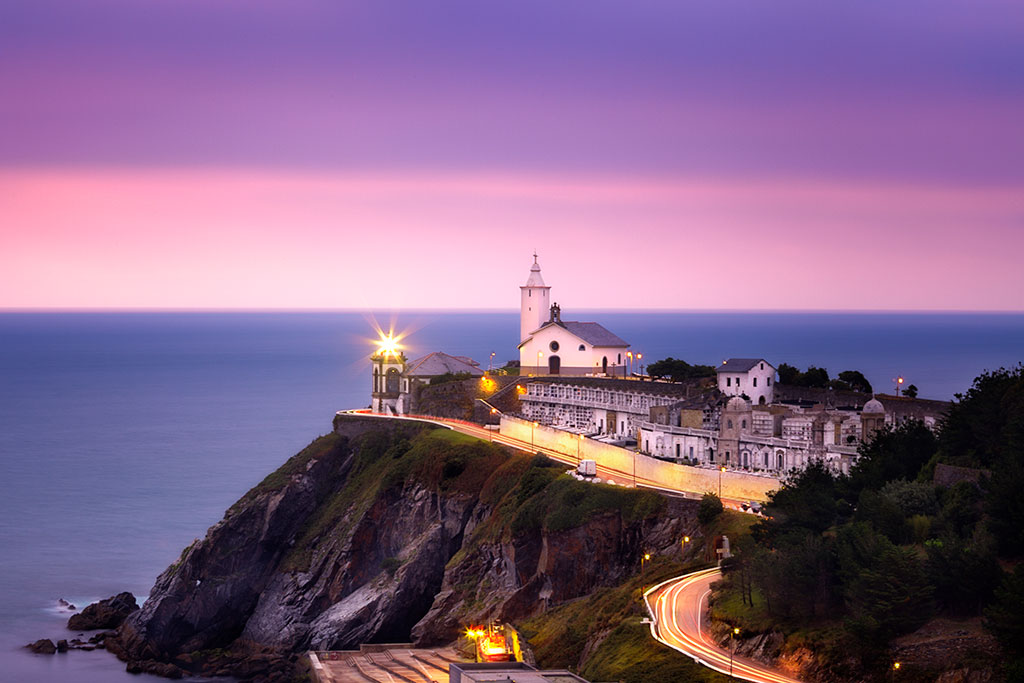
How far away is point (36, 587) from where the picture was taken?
86.4 m

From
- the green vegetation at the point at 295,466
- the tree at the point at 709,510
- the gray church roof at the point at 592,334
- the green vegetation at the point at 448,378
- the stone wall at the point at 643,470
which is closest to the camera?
the tree at the point at 709,510

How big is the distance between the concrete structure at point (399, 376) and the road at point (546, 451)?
151 centimetres

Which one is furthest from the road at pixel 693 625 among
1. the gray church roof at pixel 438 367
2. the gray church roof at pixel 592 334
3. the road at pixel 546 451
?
the gray church roof at pixel 438 367

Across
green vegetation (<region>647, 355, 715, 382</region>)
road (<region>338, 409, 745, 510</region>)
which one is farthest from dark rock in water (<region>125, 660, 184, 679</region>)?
green vegetation (<region>647, 355, 715, 382</region>)

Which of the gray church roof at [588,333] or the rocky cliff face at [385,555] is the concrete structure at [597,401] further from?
the rocky cliff face at [385,555]

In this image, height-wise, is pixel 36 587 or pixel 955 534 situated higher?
pixel 955 534

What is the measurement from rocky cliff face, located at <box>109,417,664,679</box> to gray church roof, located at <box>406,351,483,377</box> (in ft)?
28.8

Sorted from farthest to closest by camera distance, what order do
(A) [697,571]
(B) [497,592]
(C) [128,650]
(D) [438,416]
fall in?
1. (D) [438,416]
2. (C) [128,650]
3. (B) [497,592]
4. (A) [697,571]

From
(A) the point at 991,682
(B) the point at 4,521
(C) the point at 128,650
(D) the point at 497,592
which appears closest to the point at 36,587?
(C) the point at 128,650

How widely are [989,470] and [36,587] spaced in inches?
2303

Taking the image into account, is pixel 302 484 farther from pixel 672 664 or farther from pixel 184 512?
pixel 672 664

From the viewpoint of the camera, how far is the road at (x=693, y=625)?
148 feet

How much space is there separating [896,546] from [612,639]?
37.1ft

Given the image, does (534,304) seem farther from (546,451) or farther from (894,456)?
(894,456)
